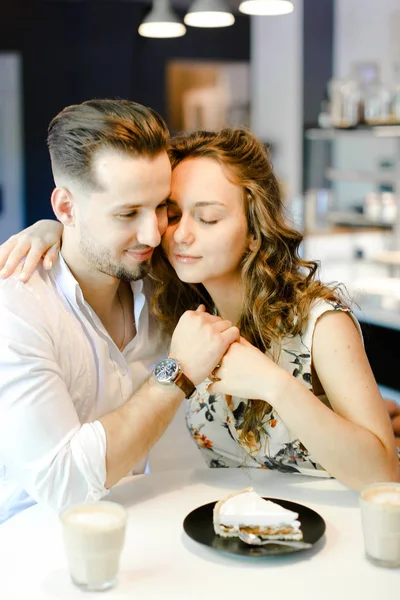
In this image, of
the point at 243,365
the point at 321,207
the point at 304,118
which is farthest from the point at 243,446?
the point at 304,118

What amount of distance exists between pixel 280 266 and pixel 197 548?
78 cm

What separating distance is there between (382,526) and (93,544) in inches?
18.3

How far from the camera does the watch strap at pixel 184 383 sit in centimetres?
164

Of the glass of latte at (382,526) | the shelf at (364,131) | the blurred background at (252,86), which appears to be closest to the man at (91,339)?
the glass of latte at (382,526)

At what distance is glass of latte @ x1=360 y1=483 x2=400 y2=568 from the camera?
4.27 feet

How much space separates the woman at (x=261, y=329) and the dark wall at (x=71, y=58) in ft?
19.6

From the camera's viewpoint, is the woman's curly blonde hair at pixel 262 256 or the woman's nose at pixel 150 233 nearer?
the woman's nose at pixel 150 233

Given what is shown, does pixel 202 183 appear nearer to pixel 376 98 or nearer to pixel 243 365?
pixel 243 365

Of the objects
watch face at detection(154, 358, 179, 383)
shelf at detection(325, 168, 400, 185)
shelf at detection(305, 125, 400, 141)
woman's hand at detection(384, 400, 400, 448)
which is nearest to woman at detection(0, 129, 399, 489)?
watch face at detection(154, 358, 179, 383)

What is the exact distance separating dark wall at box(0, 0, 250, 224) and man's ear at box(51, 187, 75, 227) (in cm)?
606

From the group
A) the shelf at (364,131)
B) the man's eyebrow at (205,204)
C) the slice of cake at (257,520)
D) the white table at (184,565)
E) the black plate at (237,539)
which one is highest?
the shelf at (364,131)

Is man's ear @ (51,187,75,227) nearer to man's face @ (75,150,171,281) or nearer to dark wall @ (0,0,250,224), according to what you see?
Result: man's face @ (75,150,171,281)

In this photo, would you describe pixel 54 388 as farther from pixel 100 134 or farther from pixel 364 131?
pixel 364 131

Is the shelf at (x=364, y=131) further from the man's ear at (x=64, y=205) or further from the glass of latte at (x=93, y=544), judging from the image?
the glass of latte at (x=93, y=544)
